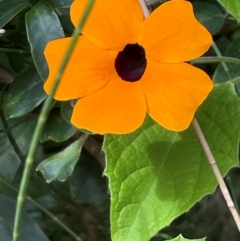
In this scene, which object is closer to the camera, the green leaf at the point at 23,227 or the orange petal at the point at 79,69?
the orange petal at the point at 79,69

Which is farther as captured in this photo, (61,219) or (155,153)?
(61,219)

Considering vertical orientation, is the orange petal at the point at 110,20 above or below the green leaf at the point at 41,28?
above

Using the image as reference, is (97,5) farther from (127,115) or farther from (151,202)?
(151,202)

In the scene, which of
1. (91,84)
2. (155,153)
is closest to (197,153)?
(155,153)

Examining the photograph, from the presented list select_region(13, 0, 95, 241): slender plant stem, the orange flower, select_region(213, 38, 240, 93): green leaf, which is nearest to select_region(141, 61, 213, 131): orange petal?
the orange flower

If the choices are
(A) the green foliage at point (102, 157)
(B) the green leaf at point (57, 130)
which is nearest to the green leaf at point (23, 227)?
(A) the green foliage at point (102, 157)

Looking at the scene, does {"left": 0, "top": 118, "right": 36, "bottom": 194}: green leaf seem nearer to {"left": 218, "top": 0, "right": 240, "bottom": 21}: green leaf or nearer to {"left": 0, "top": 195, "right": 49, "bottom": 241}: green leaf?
{"left": 0, "top": 195, "right": 49, "bottom": 241}: green leaf

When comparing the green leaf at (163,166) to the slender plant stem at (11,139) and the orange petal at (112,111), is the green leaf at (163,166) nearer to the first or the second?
the orange petal at (112,111)

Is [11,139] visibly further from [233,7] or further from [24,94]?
[233,7]
